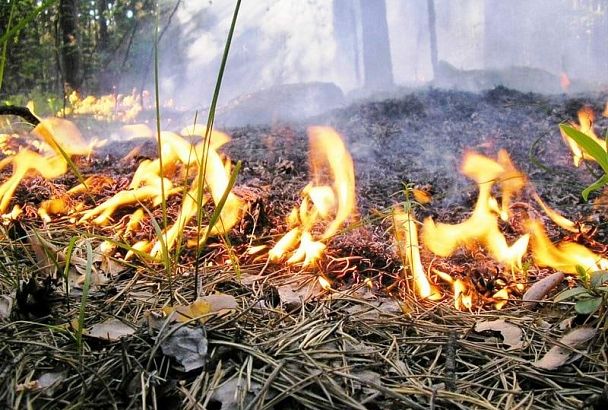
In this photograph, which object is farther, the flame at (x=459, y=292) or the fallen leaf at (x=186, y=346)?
the flame at (x=459, y=292)

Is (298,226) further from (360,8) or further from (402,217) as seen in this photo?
(360,8)

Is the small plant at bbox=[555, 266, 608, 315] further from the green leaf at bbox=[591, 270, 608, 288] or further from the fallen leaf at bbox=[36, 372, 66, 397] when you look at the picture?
the fallen leaf at bbox=[36, 372, 66, 397]

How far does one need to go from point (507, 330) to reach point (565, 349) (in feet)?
0.40

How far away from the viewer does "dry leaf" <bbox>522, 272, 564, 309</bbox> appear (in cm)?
118

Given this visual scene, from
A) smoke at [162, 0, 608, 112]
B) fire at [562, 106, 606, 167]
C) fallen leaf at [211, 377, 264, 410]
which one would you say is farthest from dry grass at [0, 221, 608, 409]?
smoke at [162, 0, 608, 112]

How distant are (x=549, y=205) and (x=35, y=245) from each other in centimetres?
194

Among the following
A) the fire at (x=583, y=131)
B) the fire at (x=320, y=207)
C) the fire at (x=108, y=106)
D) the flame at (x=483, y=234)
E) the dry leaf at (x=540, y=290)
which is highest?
the fire at (x=108, y=106)

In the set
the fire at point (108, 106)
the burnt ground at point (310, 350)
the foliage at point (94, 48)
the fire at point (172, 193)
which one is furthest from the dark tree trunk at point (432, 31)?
the fire at point (172, 193)

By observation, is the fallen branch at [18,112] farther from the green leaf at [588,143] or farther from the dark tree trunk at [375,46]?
the dark tree trunk at [375,46]

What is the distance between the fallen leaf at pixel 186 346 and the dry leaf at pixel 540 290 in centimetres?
82

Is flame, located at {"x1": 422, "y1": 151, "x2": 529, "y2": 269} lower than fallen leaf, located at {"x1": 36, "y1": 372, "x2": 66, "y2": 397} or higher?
lower

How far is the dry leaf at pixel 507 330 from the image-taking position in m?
0.98

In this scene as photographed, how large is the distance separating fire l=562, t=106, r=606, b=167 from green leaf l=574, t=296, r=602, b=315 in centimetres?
177

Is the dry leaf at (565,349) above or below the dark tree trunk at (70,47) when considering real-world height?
below
